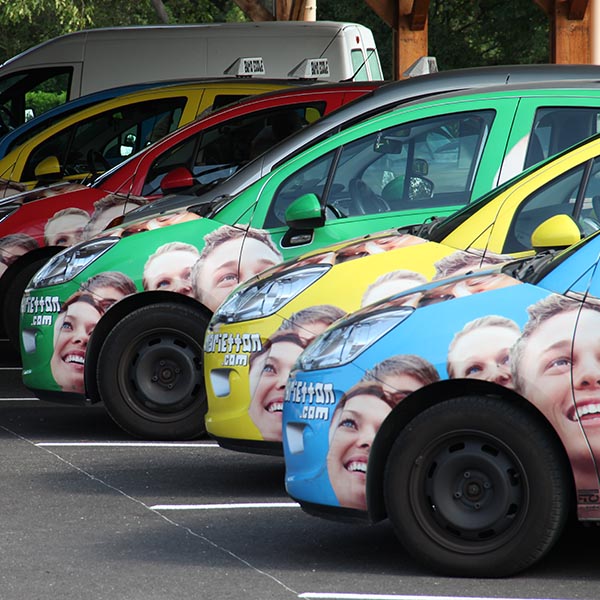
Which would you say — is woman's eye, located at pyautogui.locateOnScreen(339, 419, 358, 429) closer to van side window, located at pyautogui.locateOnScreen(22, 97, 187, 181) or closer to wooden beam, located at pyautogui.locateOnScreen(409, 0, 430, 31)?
van side window, located at pyautogui.locateOnScreen(22, 97, 187, 181)

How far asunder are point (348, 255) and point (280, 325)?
0.43 m

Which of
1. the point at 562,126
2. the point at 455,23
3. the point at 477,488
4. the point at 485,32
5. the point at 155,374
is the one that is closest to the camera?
the point at 477,488

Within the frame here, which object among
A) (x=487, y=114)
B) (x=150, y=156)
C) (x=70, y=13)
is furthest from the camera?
(x=70, y=13)

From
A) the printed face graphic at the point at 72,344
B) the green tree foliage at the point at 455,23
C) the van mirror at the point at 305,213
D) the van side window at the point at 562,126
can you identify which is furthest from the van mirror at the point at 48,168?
the green tree foliage at the point at 455,23

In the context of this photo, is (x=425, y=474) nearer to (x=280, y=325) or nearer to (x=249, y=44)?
(x=280, y=325)

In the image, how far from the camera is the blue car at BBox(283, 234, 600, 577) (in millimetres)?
5148

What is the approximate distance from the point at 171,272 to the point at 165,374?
56 cm

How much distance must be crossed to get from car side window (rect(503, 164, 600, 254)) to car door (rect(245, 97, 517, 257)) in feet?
3.50

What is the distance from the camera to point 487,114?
7660mm

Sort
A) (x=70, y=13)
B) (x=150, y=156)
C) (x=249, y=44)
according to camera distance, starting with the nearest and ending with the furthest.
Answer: (x=150, y=156), (x=249, y=44), (x=70, y=13)

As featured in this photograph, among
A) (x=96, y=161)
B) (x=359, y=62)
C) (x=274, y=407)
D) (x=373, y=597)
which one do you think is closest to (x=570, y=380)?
(x=373, y=597)

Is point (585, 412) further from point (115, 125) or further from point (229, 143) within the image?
point (115, 125)

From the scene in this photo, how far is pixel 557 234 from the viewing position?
5539 millimetres

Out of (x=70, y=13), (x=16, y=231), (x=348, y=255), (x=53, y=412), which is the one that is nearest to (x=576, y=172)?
(x=348, y=255)
